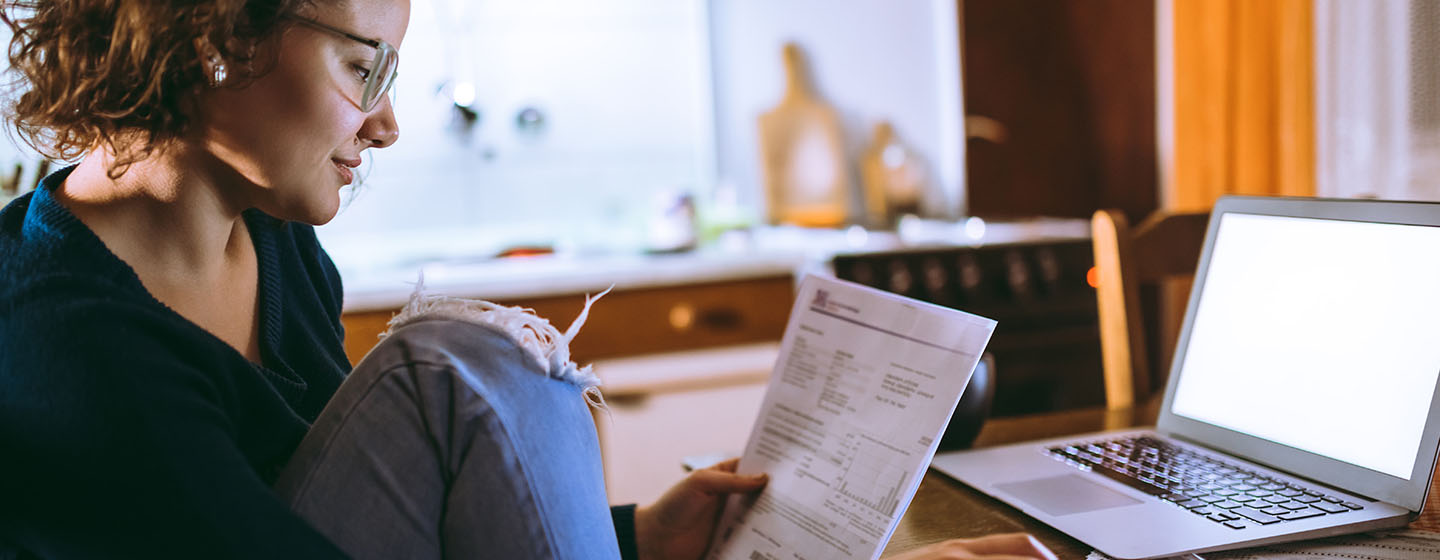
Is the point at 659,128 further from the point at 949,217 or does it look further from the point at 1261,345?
the point at 1261,345

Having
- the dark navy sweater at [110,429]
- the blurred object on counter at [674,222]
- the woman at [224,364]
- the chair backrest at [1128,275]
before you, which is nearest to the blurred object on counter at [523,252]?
the blurred object on counter at [674,222]

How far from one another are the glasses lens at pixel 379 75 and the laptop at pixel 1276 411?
61 centimetres

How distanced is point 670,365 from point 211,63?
154cm

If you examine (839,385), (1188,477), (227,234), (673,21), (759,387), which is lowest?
(759,387)

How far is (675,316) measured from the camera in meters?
2.30

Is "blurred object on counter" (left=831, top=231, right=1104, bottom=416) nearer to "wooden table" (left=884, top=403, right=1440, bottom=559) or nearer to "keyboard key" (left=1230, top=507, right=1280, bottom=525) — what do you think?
"wooden table" (left=884, top=403, right=1440, bottom=559)

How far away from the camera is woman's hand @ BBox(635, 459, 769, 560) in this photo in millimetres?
969

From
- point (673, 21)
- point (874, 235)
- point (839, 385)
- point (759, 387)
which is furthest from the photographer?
point (673, 21)

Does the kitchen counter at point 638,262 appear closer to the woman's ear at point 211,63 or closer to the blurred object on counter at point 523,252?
the blurred object on counter at point 523,252

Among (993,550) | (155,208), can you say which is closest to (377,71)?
(155,208)

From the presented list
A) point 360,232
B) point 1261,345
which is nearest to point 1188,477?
point 1261,345

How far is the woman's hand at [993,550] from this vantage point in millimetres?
725

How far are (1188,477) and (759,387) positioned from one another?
147 centimetres

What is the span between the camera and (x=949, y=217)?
288 cm
